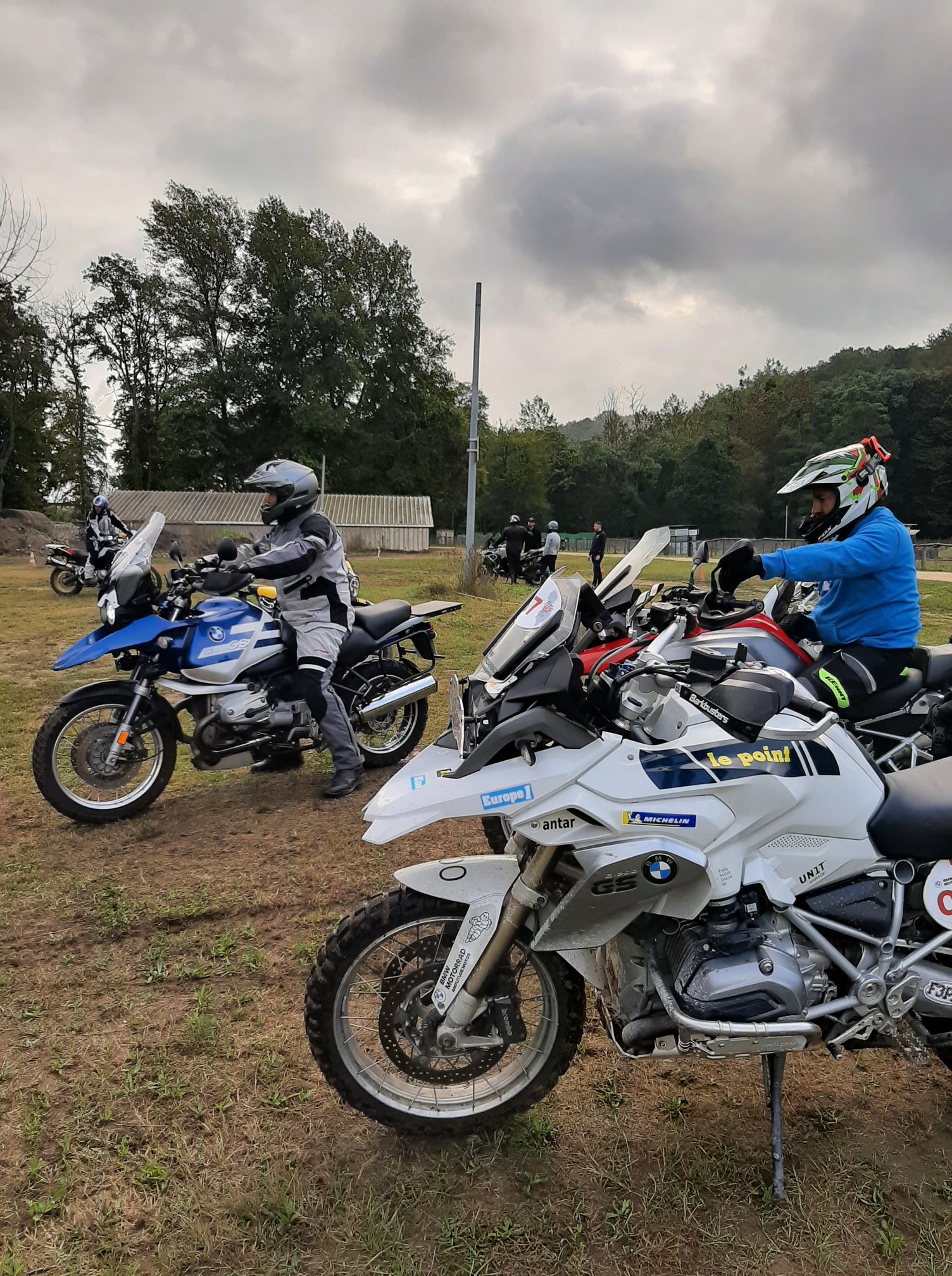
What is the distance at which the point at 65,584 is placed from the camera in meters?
15.7

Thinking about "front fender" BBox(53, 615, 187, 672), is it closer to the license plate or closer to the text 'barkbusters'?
the license plate

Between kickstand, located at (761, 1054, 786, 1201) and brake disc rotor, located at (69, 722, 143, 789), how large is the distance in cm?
371

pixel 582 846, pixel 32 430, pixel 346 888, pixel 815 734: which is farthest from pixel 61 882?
pixel 32 430

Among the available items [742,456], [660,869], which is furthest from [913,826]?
[742,456]

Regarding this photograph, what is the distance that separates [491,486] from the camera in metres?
68.1

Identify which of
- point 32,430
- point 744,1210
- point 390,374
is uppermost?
point 390,374

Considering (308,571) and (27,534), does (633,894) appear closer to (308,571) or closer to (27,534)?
(308,571)

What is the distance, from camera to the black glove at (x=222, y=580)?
15.3 feet

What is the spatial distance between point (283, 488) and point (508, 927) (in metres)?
3.53

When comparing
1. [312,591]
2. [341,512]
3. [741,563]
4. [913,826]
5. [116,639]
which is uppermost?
[341,512]

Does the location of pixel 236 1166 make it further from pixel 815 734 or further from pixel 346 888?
pixel 815 734

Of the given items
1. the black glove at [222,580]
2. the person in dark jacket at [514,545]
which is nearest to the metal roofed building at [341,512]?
the person in dark jacket at [514,545]

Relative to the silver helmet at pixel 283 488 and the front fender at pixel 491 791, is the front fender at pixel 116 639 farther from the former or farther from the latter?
the front fender at pixel 491 791

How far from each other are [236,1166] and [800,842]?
183 cm
